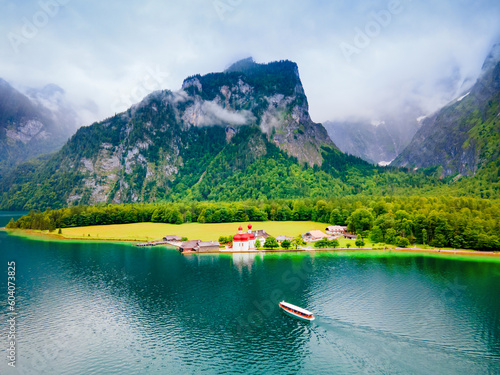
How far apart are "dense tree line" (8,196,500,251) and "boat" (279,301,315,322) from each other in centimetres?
5682

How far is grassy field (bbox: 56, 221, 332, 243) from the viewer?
110 meters

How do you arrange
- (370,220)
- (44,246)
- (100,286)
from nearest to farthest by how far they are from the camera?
(100,286) < (44,246) < (370,220)

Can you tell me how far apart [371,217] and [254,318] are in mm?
73149

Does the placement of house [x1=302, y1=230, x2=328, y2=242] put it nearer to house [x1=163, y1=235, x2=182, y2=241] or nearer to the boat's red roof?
house [x1=163, y1=235, x2=182, y2=241]

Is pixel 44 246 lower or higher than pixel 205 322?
higher

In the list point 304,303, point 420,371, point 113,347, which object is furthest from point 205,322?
point 420,371

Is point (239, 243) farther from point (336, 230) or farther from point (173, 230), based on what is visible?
point (173, 230)

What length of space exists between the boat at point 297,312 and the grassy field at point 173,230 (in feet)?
193

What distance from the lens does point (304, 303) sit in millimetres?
47781

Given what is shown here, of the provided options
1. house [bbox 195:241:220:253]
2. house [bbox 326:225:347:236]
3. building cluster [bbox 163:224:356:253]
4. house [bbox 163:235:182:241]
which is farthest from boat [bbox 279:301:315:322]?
house [bbox 326:225:347:236]

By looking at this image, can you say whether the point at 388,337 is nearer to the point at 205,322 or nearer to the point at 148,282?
the point at 205,322

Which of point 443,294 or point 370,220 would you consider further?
point 370,220

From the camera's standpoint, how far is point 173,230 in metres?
125

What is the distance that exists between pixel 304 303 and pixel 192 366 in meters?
20.9
